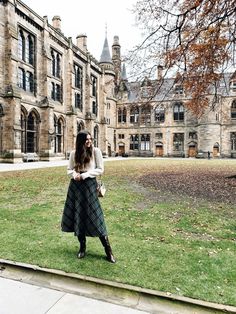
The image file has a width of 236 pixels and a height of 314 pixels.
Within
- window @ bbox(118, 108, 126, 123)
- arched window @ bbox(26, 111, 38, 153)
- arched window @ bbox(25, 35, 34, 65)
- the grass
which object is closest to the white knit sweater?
the grass

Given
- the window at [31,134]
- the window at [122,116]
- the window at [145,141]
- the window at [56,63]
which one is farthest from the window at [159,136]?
the window at [31,134]

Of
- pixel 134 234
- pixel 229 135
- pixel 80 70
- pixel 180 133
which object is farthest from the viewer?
pixel 180 133

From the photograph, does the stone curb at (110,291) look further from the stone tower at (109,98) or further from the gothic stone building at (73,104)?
the stone tower at (109,98)

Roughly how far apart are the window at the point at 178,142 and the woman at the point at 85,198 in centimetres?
5077

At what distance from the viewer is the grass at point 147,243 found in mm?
3516

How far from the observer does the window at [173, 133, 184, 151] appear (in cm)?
5331

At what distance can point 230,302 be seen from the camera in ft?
9.84

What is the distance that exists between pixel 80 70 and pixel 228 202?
3708 cm

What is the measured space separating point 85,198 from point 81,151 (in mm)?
714

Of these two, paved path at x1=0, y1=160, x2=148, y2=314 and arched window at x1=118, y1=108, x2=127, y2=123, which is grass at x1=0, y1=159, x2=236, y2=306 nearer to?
paved path at x1=0, y1=160, x2=148, y2=314

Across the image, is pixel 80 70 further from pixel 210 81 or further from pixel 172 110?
pixel 210 81

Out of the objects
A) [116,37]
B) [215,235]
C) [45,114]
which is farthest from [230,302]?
[116,37]

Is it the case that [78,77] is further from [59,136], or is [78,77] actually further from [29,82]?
[29,82]

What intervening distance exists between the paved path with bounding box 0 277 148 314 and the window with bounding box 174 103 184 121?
5262 centimetres
